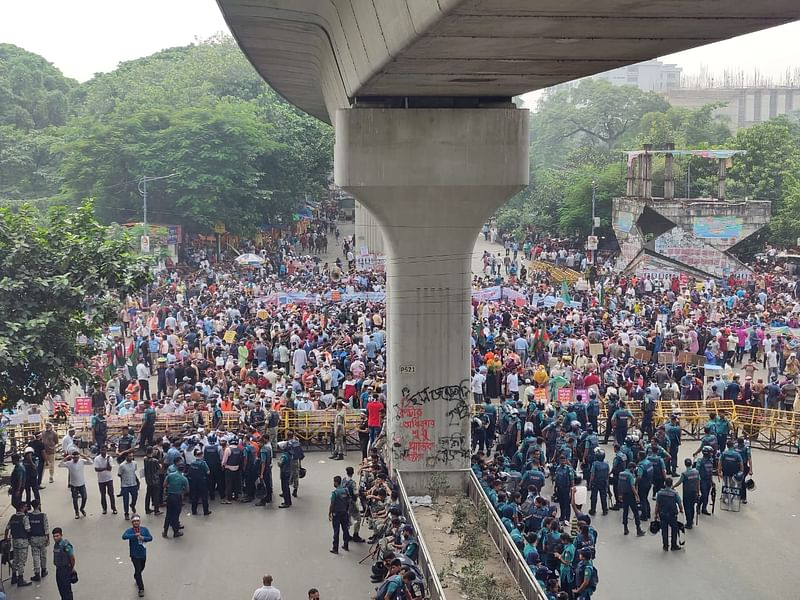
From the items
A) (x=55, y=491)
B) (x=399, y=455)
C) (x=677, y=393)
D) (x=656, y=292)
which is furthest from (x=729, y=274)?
(x=55, y=491)

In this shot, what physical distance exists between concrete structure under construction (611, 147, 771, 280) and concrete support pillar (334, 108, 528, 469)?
954 inches

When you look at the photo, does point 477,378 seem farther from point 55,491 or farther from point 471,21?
point 471,21

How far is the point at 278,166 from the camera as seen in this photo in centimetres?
5431

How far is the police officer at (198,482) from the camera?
16.6m

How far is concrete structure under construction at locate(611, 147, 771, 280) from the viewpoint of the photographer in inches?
1622

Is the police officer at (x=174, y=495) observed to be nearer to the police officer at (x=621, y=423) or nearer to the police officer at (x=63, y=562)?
the police officer at (x=63, y=562)

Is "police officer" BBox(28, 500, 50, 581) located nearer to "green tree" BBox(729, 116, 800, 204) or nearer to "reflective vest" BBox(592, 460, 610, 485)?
"reflective vest" BBox(592, 460, 610, 485)

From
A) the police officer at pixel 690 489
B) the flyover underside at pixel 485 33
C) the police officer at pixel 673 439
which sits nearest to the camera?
the flyover underside at pixel 485 33

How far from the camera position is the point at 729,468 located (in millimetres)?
16938

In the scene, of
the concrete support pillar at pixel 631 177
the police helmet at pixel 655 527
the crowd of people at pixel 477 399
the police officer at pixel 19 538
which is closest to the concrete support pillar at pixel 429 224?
the crowd of people at pixel 477 399

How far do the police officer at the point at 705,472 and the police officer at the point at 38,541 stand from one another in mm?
9389

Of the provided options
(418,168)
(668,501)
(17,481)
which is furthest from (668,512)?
(17,481)

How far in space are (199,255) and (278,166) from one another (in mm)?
8336

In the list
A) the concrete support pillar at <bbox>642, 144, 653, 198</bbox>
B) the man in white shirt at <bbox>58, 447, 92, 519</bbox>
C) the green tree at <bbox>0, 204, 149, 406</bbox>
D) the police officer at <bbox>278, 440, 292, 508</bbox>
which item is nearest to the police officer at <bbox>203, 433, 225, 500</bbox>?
the police officer at <bbox>278, 440, 292, 508</bbox>
